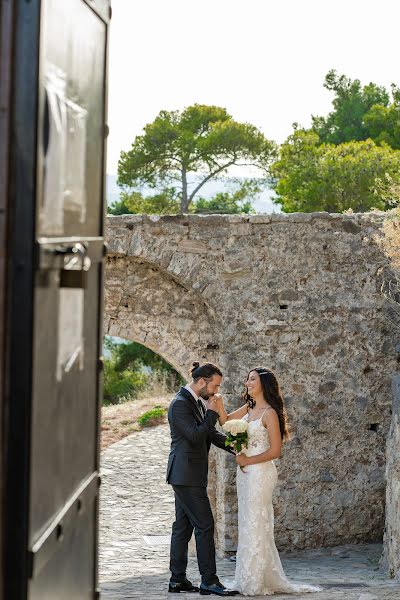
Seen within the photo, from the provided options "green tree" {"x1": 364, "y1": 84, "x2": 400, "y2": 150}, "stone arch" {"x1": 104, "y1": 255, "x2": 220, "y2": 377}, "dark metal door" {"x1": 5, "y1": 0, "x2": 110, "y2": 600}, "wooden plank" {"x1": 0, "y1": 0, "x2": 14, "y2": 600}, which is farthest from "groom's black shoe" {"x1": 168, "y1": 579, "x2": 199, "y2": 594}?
"green tree" {"x1": 364, "y1": 84, "x2": 400, "y2": 150}

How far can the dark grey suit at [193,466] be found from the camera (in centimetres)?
660

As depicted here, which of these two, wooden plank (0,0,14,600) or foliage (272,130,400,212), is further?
foliage (272,130,400,212)

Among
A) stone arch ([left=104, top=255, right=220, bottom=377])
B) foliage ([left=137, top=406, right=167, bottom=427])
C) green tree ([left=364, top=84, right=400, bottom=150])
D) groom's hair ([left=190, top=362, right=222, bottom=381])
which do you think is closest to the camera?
groom's hair ([left=190, top=362, right=222, bottom=381])

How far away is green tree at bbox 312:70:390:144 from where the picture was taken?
99.3 feet

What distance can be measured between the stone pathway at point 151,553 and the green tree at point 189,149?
1680cm

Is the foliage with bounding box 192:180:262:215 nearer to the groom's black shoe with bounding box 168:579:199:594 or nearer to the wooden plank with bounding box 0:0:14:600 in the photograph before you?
the groom's black shoe with bounding box 168:579:199:594

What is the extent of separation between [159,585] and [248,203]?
1007 inches

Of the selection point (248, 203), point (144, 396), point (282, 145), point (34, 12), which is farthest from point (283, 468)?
point (248, 203)

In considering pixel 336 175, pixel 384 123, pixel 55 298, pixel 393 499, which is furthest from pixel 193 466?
pixel 384 123

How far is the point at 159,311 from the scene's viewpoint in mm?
8914

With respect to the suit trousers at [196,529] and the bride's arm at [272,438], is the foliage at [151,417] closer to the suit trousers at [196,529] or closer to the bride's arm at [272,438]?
the suit trousers at [196,529]

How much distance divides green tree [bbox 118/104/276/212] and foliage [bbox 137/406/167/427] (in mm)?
15094

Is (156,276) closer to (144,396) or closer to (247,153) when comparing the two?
(144,396)

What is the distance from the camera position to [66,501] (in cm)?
261
